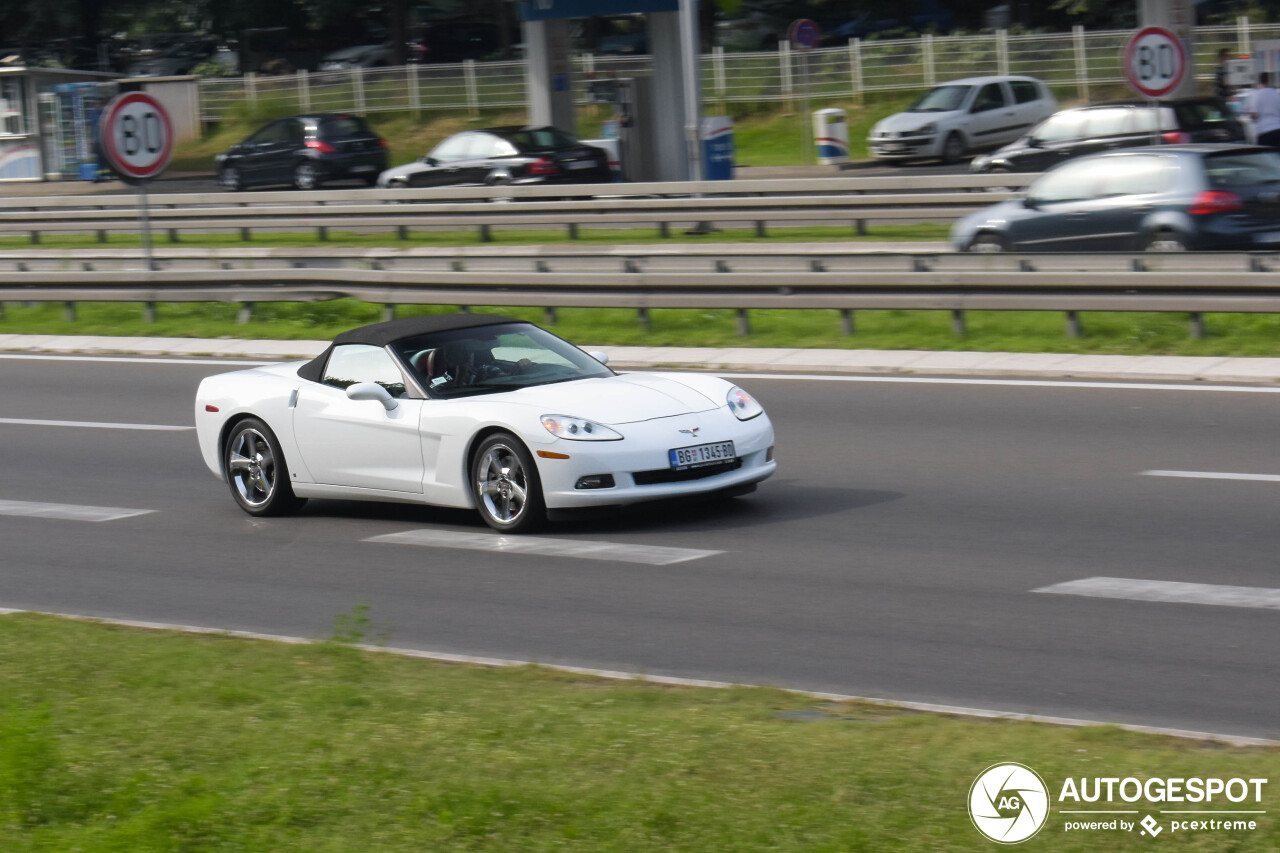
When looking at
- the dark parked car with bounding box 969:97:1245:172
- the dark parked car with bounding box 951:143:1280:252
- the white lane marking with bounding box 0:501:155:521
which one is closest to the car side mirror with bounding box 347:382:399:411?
the white lane marking with bounding box 0:501:155:521

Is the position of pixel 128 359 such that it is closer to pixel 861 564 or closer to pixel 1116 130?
pixel 861 564

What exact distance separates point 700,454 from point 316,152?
95.8ft

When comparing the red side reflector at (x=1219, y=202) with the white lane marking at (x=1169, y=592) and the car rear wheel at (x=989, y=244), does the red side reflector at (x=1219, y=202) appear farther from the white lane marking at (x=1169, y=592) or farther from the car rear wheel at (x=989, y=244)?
the white lane marking at (x=1169, y=592)

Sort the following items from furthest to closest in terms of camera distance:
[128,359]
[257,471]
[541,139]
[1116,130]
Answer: [541,139] → [1116,130] → [128,359] → [257,471]

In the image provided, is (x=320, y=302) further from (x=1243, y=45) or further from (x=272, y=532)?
(x=1243, y=45)

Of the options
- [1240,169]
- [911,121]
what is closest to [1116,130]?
[1240,169]

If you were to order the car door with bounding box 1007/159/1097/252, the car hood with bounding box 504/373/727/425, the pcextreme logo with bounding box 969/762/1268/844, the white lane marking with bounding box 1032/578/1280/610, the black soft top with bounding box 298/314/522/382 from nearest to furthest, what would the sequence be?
the pcextreme logo with bounding box 969/762/1268/844, the white lane marking with bounding box 1032/578/1280/610, the car hood with bounding box 504/373/727/425, the black soft top with bounding box 298/314/522/382, the car door with bounding box 1007/159/1097/252

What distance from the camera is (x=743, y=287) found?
16984 mm

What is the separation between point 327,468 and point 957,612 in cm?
460

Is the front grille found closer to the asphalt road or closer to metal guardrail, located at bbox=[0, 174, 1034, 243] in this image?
the asphalt road

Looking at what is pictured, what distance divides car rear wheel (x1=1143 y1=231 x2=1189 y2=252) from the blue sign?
17.5 metres

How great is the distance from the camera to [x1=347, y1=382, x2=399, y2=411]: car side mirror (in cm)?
1042

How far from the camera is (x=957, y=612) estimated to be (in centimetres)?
775

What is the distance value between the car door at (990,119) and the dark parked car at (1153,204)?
18.0m
